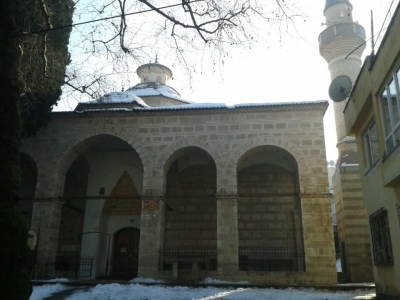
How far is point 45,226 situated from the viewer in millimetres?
12914

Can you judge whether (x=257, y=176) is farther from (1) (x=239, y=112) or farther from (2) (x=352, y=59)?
(2) (x=352, y=59)

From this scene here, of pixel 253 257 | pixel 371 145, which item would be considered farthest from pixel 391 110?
pixel 253 257

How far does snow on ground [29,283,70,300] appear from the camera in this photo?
9.07m

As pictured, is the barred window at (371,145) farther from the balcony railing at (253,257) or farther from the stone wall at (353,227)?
the stone wall at (353,227)

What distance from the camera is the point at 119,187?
15.7m

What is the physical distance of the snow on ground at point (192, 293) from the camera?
8773mm

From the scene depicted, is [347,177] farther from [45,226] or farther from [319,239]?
[45,226]

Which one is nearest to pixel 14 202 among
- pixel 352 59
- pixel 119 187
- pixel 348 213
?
pixel 119 187

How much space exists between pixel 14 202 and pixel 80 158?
1030 cm

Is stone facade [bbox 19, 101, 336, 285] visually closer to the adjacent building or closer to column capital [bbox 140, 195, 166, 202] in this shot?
column capital [bbox 140, 195, 166, 202]

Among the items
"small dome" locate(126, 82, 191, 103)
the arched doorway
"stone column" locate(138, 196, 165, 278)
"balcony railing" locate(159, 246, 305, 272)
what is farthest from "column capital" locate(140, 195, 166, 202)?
"small dome" locate(126, 82, 191, 103)

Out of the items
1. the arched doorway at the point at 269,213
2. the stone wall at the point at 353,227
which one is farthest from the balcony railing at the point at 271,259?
the stone wall at the point at 353,227

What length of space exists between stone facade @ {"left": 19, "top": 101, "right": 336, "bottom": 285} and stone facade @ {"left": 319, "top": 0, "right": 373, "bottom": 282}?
1630 millimetres

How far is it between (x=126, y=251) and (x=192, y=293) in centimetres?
638
